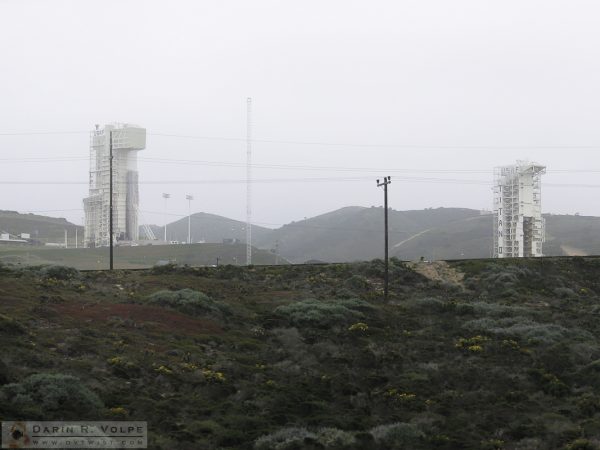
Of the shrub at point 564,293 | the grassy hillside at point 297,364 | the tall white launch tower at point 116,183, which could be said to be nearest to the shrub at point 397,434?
the grassy hillside at point 297,364

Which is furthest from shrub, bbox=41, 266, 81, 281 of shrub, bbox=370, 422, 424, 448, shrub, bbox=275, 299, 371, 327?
shrub, bbox=370, 422, 424, 448

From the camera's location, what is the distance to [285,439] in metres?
14.5

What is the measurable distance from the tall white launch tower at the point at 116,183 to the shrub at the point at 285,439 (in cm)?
7874

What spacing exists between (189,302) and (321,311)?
5807 mm

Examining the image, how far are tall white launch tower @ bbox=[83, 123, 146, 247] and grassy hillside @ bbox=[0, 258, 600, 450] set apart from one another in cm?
5539

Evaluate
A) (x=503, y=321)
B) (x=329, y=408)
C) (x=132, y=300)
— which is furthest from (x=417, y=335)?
(x=132, y=300)

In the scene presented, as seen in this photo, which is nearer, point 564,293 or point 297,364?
point 297,364

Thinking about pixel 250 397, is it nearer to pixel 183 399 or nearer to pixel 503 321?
pixel 183 399

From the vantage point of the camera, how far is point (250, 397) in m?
17.6

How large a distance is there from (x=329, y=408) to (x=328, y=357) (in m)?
5.35

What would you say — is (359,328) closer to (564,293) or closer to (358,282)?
(358,282)

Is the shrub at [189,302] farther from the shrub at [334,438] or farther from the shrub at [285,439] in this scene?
the shrub at [334,438]

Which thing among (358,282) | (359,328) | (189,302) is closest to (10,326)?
(189,302)

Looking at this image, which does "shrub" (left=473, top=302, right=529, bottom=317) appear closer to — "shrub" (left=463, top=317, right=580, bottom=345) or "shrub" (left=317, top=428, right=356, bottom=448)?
"shrub" (left=463, top=317, right=580, bottom=345)
